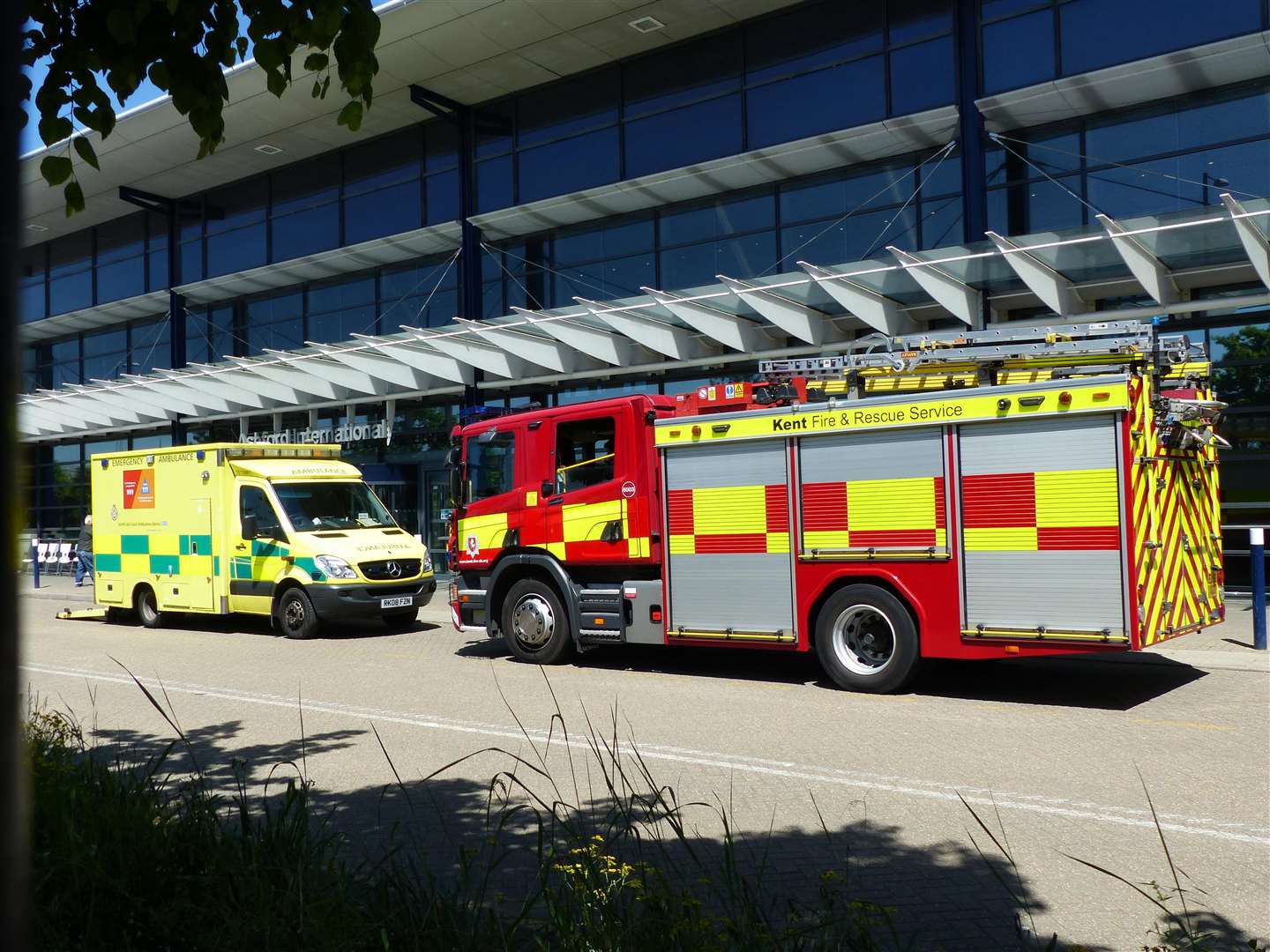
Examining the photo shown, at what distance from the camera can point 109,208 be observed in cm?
3031

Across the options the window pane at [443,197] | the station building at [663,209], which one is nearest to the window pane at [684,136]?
the station building at [663,209]

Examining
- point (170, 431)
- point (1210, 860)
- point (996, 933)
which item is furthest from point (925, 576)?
point (170, 431)

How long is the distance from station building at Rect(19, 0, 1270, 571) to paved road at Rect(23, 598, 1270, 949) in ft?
20.4

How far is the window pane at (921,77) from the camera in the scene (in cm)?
1728

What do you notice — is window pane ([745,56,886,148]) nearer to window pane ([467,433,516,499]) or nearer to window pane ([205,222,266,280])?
window pane ([467,433,516,499])

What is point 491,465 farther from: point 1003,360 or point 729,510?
point 1003,360

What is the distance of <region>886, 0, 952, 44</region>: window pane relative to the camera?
1727cm

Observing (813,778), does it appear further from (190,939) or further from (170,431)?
(170,431)

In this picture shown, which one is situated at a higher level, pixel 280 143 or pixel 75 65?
pixel 280 143

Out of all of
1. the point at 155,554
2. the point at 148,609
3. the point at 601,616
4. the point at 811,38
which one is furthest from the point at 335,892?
the point at 811,38

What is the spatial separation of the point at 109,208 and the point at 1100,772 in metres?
30.1

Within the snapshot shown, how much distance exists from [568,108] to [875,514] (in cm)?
1459

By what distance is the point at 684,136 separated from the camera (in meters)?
20.4

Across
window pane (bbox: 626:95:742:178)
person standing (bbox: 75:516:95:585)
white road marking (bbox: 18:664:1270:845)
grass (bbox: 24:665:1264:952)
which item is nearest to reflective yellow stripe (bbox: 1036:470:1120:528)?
white road marking (bbox: 18:664:1270:845)
